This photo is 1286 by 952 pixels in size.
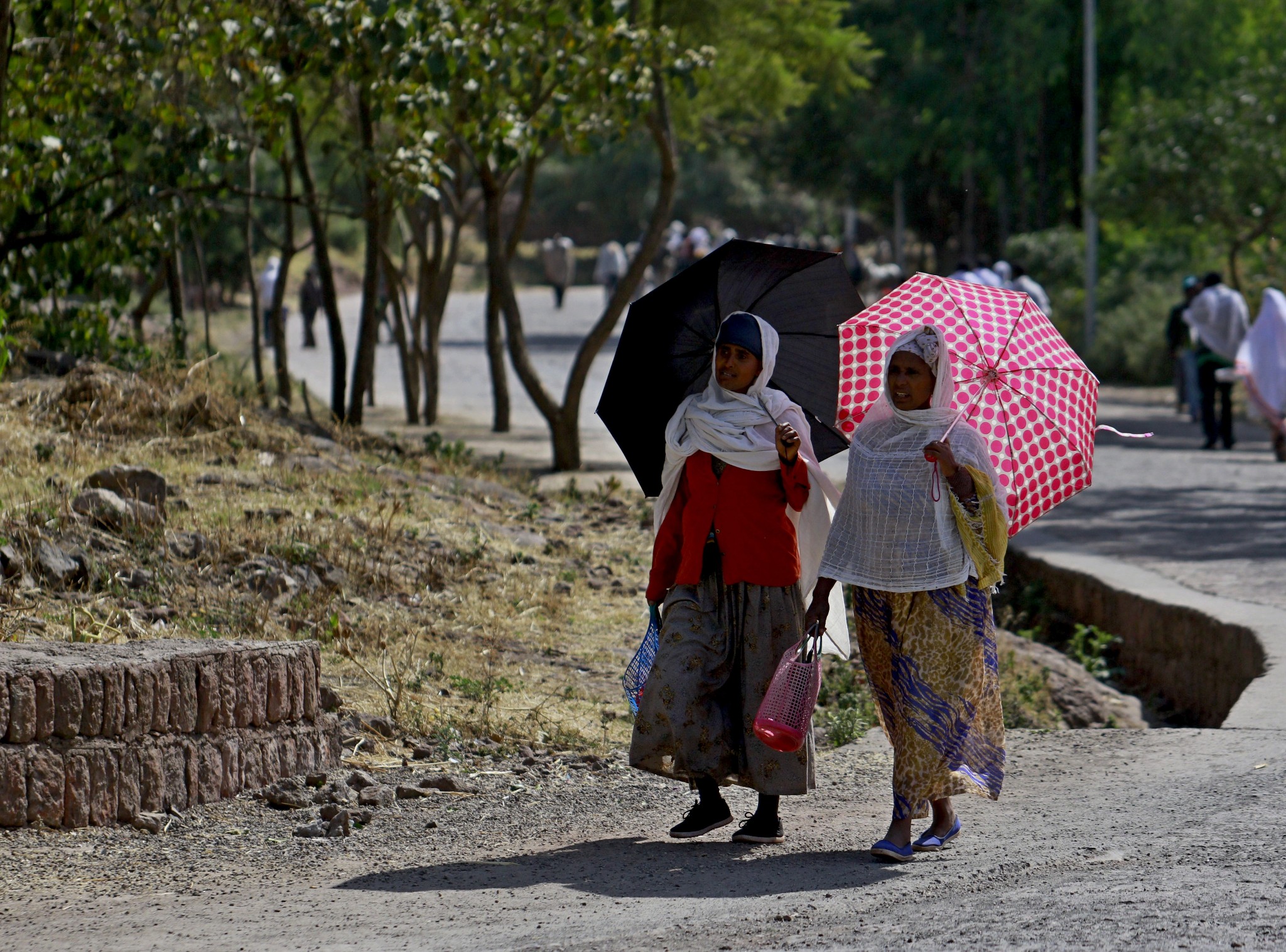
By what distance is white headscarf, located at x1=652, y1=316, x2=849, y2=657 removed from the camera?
4789 mm

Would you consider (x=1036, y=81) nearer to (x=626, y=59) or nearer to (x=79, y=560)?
(x=626, y=59)

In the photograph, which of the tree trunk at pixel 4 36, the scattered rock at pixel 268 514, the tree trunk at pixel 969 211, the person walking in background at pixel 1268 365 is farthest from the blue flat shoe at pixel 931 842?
the tree trunk at pixel 969 211

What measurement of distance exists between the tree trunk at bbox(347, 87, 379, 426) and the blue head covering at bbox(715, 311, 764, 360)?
6208mm

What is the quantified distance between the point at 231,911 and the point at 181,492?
4.22 meters

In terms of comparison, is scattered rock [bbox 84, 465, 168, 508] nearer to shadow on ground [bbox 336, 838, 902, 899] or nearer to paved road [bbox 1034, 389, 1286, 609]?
shadow on ground [bbox 336, 838, 902, 899]

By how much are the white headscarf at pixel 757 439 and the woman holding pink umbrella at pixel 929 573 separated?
16cm

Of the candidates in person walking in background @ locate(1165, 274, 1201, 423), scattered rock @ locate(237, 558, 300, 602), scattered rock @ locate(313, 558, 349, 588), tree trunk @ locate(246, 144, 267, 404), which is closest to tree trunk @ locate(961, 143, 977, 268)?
person walking in background @ locate(1165, 274, 1201, 423)

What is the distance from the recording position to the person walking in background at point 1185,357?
1712 cm

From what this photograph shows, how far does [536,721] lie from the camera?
250 inches

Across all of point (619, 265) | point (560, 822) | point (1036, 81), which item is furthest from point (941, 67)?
point (560, 822)

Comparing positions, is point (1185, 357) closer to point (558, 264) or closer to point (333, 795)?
point (333, 795)

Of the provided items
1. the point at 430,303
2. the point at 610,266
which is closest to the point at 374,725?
the point at 430,303

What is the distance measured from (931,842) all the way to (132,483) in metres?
4.48

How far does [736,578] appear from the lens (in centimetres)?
482
